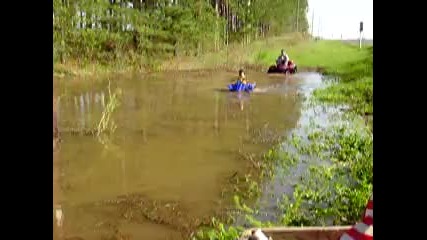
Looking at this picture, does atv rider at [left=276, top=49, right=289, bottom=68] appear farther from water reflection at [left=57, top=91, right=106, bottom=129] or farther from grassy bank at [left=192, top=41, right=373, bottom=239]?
water reflection at [left=57, top=91, right=106, bottom=129]

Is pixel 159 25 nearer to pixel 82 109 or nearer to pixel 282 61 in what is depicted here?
pixel 282 61

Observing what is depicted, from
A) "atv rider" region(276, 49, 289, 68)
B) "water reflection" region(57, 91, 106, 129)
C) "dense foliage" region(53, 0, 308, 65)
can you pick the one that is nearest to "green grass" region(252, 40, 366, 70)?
"dense foliage" region(53, 0, 308, 65)

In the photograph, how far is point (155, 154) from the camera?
5.05 metres

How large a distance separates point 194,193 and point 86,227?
87 centimetres

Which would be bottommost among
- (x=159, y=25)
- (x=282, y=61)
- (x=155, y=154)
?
(x=155, y=154)

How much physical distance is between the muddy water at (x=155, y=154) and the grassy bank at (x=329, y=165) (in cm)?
29

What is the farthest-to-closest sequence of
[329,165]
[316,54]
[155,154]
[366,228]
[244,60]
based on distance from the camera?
[316,54] → [244,60] → [155,154] → [329,165] → [366,228]

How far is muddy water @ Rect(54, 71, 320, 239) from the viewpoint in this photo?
338 centimetres

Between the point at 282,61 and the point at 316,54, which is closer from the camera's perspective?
the point at 282,61

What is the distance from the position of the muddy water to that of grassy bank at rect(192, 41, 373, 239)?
286 millimetres

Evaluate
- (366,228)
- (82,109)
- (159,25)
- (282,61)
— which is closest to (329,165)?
(366,228)

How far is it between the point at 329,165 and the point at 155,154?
1.62 m
